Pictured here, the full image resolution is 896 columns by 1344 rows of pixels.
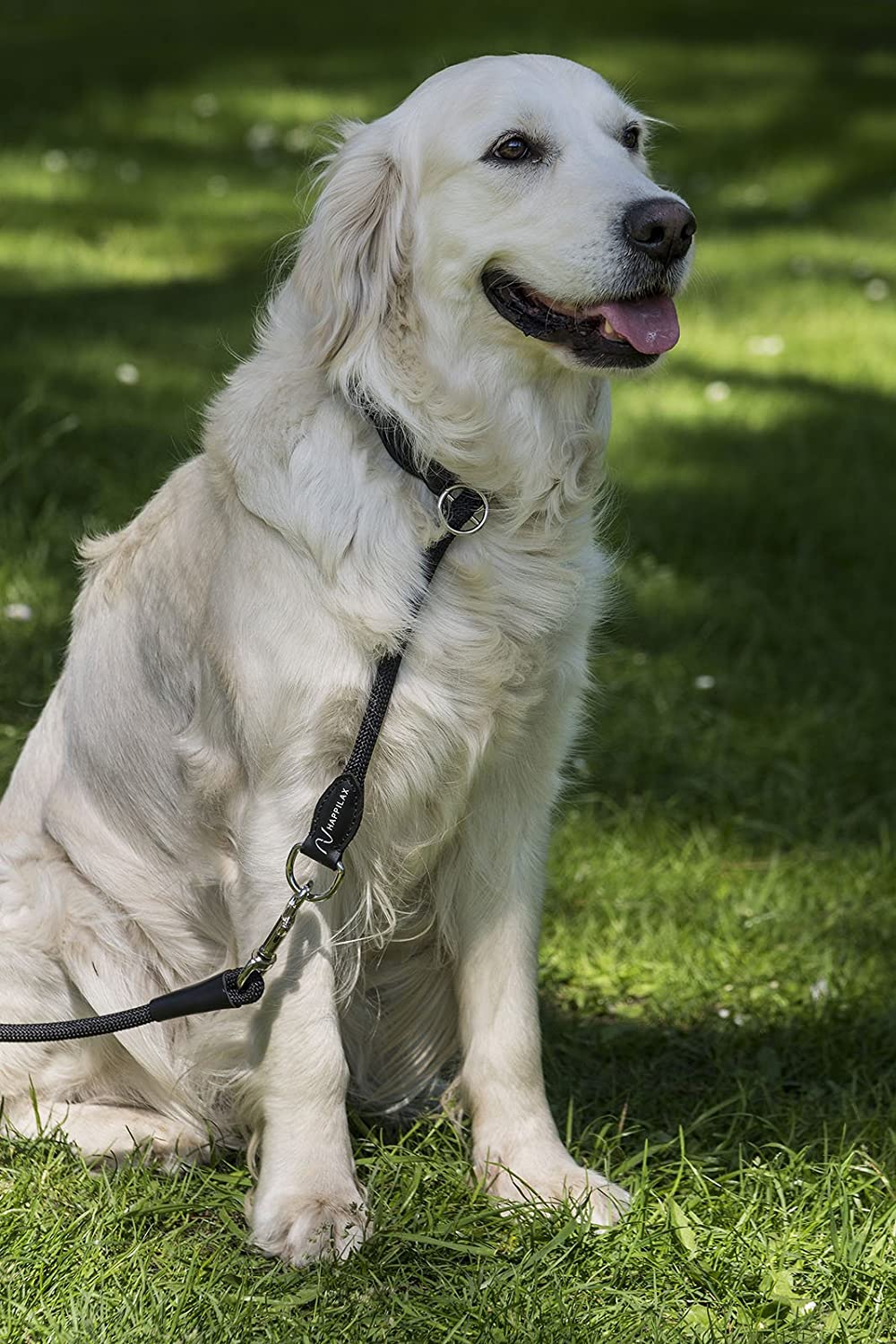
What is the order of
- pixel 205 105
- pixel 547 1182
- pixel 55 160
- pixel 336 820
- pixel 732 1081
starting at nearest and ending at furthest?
pixel 336 820, pixel 547 1182, pixel 732 1081, pixel 55 160, pixel 205 105

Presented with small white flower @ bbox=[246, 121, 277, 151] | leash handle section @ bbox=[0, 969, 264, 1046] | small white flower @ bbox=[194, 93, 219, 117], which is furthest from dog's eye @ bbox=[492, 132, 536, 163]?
small white flower @ bbox=[194, 93, 219, 117]

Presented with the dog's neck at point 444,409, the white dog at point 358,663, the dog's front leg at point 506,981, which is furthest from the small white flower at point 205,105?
the dog's front leg at point 506,981

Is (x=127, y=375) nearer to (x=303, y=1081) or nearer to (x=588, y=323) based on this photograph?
(x=588, y=323)

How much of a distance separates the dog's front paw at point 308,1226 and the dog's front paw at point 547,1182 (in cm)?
26

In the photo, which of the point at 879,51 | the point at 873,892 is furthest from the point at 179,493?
the point at 879,51

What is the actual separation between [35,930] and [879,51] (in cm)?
1237

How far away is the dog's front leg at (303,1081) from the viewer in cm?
264

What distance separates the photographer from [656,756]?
14.3 ft

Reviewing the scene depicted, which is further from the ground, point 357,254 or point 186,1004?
point 357,254

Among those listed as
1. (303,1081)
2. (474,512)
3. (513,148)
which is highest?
(513,148)

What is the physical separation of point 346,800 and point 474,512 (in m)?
0.52

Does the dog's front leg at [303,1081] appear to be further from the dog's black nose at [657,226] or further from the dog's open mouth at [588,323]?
the dog's black nose at [657,226]

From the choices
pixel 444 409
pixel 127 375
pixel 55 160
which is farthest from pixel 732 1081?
pixel 55 160

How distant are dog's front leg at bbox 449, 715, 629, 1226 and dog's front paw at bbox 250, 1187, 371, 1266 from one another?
28 centimetres
